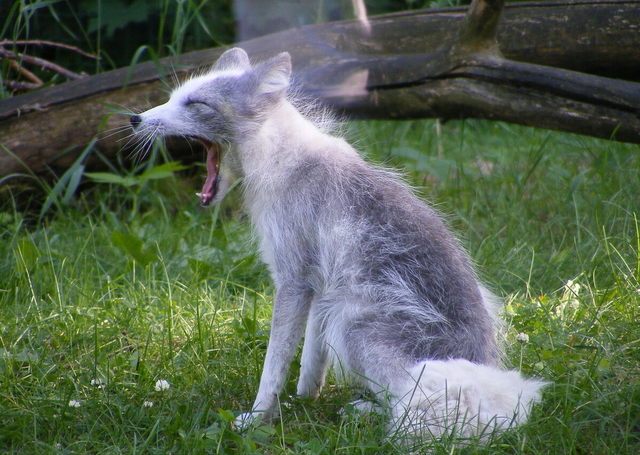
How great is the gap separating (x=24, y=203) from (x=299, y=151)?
3.00 meters

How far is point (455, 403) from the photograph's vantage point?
2.43 metres

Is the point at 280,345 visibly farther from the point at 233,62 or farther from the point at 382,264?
the point at 233,62

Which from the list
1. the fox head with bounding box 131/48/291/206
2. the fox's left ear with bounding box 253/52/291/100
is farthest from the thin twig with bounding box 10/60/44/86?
the fox's left ear with bounding box 253/52/291/100

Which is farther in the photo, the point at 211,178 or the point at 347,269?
the point at 211,178

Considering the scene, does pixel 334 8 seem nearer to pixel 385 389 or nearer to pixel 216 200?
pixel 216 200

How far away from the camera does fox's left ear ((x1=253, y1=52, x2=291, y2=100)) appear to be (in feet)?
9.96

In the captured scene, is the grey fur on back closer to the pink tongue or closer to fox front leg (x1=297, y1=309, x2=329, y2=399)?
fox front leg (x1=297, y1=309, x2=329, y2=399)

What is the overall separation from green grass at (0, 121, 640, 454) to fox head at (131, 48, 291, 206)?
889 mm

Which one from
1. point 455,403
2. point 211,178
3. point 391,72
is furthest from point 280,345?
point 391,72

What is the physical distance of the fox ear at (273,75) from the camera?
9.96 feet

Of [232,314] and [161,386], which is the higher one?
[161,386]

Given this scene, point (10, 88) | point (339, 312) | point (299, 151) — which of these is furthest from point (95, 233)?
point (339, 312)

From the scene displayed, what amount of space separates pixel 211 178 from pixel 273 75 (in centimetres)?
59

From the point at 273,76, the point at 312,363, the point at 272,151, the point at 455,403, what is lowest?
the point at 312,363
